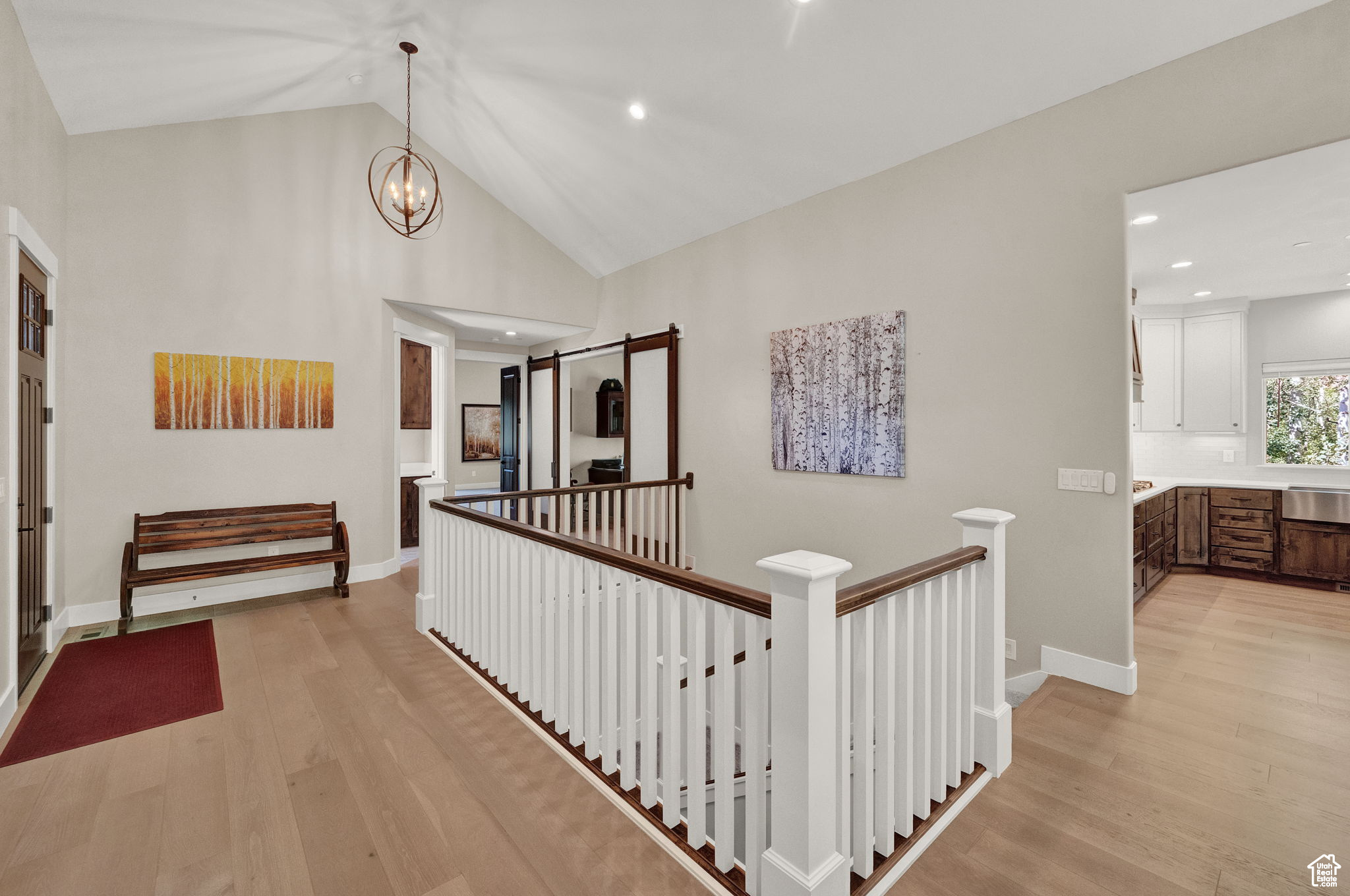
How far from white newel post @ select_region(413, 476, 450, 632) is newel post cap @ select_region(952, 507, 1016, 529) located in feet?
9.62

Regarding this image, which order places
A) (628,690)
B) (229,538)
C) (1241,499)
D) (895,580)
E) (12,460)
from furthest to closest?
(1241,499), (229,538), (12,460), (628,690), (895,580)

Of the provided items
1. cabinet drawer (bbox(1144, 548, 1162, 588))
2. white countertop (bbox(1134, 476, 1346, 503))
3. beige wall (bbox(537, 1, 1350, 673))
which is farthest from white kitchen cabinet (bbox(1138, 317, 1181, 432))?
beige wall (bbox(537, 1, 1350, 673))

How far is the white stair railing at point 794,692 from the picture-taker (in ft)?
4.76

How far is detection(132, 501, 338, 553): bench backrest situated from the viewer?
13.1 feet

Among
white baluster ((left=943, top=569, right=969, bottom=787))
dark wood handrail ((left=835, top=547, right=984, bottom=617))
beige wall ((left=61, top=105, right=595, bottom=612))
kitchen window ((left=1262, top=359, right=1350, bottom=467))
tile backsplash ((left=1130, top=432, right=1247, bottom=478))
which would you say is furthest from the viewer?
tile backsplash ((left=1130, top=432, right=1247, bottom=478))

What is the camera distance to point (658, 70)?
344 cm

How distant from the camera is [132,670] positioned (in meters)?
3.16

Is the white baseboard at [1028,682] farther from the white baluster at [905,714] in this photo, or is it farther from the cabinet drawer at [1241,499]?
the cabinet drawer at [1241,499]

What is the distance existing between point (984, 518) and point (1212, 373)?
15.6ft

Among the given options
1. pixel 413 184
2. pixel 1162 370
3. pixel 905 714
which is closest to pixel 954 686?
pixel 905 714

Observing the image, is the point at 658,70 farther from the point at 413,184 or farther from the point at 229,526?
the point at 229,526

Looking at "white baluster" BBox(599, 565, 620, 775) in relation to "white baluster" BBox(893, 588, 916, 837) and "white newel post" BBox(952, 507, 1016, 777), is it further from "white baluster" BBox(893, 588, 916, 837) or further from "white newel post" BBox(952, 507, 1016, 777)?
"white newel post" BBox(952, 507, 1016, 777)

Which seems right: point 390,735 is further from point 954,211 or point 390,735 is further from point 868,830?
point 954,211

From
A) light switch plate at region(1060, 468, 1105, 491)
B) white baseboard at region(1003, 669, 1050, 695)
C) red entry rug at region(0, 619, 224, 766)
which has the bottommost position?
white baseboard at region(1003, 669, 1050, 695)
